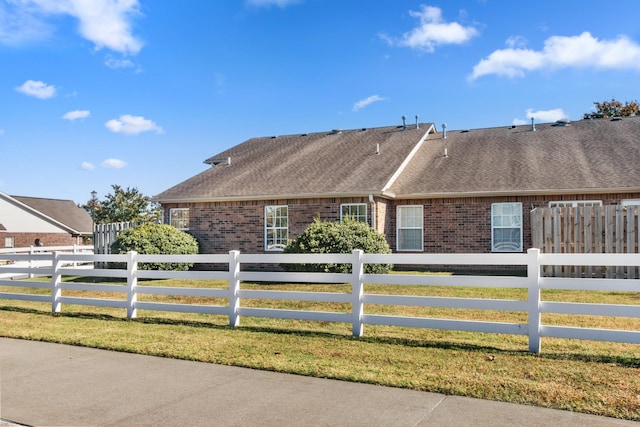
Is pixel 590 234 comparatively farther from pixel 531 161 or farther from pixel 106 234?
pixel 106 234

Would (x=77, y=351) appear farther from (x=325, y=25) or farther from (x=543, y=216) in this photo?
(x=325, y=25)

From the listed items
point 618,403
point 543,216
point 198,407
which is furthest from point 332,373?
point 543,216

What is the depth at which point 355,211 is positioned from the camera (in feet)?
67.4

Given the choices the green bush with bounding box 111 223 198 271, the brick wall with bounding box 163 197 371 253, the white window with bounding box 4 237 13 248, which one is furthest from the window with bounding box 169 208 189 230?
the white window with bounding box 4 237 13 248

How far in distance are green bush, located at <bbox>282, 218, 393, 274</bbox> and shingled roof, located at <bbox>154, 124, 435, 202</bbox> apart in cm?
337

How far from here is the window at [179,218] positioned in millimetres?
23672

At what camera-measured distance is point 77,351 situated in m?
7.98

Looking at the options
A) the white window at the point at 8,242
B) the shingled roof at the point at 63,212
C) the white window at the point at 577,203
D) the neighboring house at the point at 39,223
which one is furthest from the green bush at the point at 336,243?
→ the shingled roof at the point at 63,212

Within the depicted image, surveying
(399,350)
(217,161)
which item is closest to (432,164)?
(217,161)

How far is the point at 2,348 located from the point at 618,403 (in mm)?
7984

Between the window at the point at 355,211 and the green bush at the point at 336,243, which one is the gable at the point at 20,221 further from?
the green bush at the point at 336,243

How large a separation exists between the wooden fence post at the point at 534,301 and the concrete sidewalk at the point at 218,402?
2.20 m

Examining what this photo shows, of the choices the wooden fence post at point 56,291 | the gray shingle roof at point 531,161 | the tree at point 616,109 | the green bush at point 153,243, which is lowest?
the wooden fence post at point 56,291

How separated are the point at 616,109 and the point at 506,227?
956 inches
